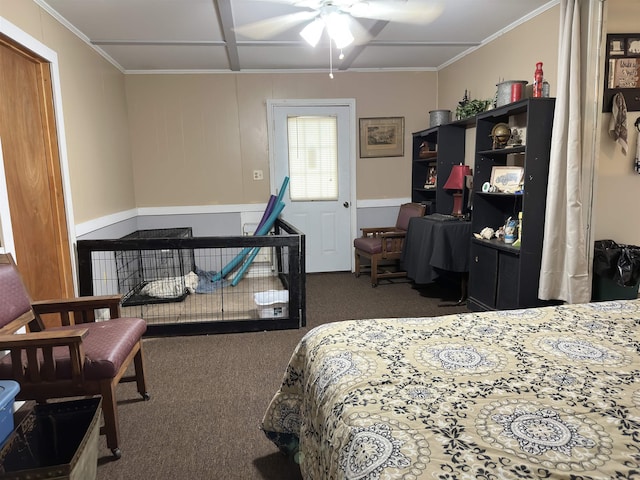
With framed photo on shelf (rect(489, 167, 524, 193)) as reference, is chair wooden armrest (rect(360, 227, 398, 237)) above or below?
below

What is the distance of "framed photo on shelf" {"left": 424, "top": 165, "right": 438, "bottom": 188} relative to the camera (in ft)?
15.2

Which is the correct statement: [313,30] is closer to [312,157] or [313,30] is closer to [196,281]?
[312,157]

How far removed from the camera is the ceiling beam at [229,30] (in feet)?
9.34

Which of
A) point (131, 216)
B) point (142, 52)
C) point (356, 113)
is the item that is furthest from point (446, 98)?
point (131, 216)

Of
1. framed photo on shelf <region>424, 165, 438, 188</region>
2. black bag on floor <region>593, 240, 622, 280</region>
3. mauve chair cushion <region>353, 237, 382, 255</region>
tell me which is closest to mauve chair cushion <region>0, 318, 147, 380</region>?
mauve chair cushion <region>353, 237, 382, 255</region>

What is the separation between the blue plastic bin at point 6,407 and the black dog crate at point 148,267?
2.26m

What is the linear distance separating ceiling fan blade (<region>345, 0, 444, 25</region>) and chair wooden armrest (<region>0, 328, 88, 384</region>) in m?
2.60

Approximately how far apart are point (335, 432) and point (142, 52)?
4077 millimetres

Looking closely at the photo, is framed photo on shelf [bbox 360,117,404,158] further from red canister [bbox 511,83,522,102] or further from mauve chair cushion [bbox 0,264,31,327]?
mauve chair cushion [bbox 0,264,31,327]

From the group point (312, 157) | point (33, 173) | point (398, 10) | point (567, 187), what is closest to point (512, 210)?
point (567, 187)

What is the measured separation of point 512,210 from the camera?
3520 mm

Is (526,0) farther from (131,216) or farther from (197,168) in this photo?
(131,216)

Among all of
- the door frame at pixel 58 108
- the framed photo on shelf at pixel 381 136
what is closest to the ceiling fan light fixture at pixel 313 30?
the door frame at pixel 58 108

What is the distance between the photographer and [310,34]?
2.97m
